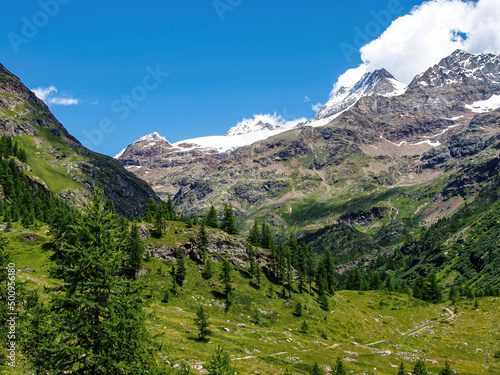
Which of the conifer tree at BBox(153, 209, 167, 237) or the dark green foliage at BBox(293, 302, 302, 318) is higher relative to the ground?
the conifer tree at BBox(153, 209, 167, 237)

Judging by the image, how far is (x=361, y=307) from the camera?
123250 millimetres

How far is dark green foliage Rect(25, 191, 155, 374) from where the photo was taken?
14.7 metres

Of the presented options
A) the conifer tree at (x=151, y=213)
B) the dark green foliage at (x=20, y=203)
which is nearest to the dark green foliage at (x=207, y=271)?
the conifer tree at (x=151, y=213)

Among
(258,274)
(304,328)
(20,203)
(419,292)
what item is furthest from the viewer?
(419,292)

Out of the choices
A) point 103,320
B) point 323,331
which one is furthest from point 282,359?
point 103,320

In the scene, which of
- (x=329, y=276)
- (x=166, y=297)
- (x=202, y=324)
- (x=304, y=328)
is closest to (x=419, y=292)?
(x=329, y=276)

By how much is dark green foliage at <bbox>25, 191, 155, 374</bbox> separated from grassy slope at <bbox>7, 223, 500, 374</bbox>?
107ft

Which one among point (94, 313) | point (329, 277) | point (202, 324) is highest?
point (94, 313)

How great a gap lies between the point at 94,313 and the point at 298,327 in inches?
3212

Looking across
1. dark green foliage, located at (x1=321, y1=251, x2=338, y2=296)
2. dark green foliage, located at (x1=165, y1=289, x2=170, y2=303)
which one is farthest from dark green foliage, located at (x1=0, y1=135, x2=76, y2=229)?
dark green foliage, located at (x1=321, y1=251, x2=338, y2=296)

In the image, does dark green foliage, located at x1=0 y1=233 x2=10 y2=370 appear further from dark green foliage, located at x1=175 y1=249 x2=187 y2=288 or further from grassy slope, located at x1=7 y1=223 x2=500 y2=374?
dark green foliage, located at x1=175 y1=249 x2=187 y2=288

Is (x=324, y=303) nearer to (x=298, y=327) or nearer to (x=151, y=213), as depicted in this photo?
(x=298, y=327)

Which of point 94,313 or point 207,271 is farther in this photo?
point 207,271

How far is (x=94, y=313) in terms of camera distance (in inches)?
619
